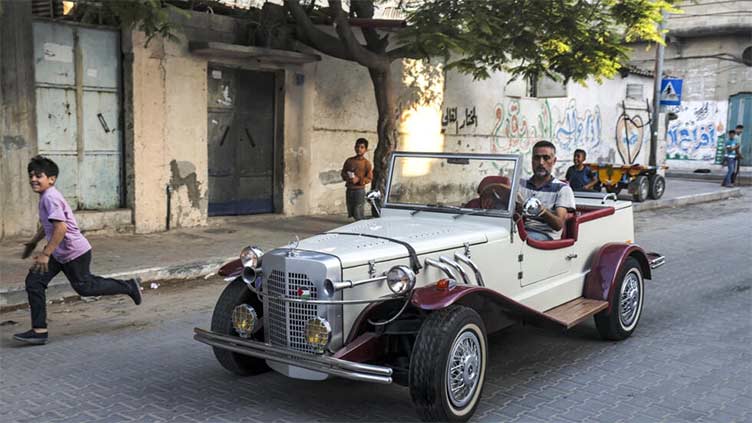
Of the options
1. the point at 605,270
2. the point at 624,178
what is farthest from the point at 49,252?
the point at 624,178

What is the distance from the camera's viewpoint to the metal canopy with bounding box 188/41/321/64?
10.9 m

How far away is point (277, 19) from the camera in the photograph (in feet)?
39.4

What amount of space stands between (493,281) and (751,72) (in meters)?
28.0

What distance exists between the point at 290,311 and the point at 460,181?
1843mm

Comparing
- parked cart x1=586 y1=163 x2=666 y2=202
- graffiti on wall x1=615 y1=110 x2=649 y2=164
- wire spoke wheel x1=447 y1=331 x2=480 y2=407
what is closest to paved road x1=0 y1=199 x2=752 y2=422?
wire spoke wheel x1=447 y1=331 x2=480 y2=407

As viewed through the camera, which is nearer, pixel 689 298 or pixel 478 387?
pixel 478 387

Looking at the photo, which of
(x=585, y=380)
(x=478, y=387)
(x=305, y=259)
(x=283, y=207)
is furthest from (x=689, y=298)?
(x=283, y=207)

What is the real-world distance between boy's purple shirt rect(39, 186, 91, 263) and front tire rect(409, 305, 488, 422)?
3339 mm

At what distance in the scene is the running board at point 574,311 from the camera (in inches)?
197

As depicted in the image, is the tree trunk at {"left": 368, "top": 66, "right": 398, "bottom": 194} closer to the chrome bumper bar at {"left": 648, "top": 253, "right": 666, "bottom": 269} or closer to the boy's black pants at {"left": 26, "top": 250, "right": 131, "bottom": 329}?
the chrome bumper bar at {"left": 648, "top": 253, "right": 666, "bottom": 269}

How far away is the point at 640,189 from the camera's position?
16891 millimetres

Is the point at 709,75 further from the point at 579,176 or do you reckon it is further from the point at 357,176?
the point at 357,176

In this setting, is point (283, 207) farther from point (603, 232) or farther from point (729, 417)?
point (729, 417)

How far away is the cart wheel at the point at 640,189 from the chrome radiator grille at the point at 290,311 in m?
14.4
